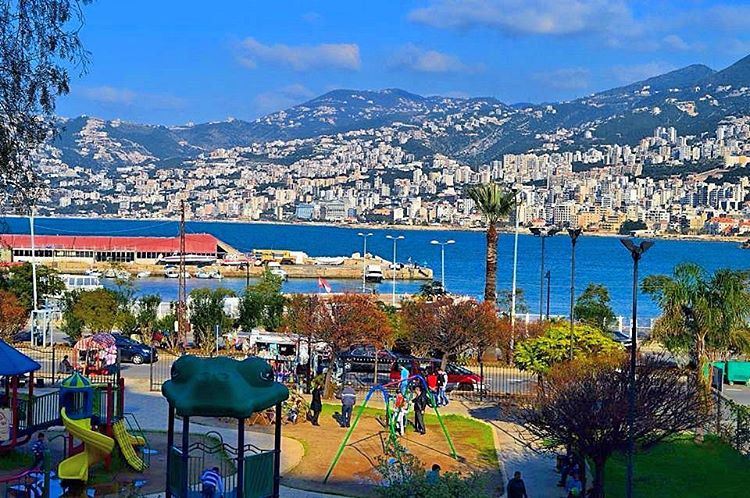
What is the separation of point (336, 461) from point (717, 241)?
7494 inches

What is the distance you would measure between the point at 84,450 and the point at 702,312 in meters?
13.5

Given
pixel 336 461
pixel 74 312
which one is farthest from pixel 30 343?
pixel 336 461

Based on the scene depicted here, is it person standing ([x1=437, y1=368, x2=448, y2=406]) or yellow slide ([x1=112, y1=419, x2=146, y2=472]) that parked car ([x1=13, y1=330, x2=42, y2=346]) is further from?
yellow slide ([x1=112, y1=419, x2=146, y2=472])

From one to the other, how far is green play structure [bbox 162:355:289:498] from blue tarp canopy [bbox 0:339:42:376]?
15.8ft

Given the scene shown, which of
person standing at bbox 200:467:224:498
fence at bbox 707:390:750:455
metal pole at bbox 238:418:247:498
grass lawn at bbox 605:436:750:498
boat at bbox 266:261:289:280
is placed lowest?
boat at bbox 266:261:289:280

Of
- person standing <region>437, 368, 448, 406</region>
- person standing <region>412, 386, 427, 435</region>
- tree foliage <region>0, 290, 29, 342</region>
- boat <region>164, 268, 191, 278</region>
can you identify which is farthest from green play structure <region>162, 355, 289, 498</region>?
boat <region>164, 268, 191, 278</region>

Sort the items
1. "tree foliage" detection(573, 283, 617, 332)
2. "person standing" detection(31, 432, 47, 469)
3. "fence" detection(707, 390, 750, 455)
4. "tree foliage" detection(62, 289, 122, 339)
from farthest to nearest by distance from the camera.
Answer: "tree foliage" detection(573, 283, 617, 332) < "tree foliage" detection(62, 289, 122, 339) < "fence" detection(707, 390, 750, 455) < "person standing" detection(31, 432, 47, 469)

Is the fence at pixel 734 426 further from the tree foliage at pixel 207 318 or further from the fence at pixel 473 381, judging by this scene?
the tree foliage at pixel 207 318

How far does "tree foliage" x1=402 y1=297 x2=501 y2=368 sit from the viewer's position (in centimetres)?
2498

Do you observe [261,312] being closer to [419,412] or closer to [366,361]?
[366,361]

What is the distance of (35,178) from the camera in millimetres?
13758

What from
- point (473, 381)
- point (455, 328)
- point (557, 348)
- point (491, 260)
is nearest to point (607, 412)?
point (557, 348)

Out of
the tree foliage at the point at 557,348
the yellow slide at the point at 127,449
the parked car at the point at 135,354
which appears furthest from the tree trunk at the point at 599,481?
the parked car at the point at 135,354

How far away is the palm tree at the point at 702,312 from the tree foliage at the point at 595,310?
13319 mm
